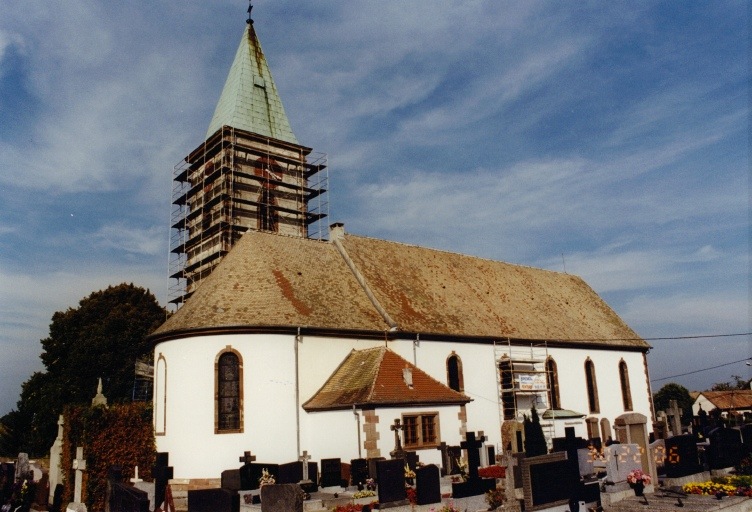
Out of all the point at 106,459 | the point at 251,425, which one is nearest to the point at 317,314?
the point at 251,425

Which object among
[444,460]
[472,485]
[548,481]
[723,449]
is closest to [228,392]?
[444,460]

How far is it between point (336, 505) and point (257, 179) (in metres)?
26.8

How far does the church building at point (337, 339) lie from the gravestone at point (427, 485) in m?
6.49

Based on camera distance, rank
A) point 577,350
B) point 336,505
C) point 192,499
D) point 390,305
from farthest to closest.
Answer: point 577,350 < point 390,305 < point 336,505 < point 192,499

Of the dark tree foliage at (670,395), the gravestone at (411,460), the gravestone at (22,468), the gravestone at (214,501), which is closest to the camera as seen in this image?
the gravestone at (214,501)

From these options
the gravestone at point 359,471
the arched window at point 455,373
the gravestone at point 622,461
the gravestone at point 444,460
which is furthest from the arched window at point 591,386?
the gravestone at point 359,471

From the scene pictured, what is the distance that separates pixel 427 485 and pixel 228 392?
10579mm

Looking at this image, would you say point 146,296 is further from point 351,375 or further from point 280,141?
point 351,375

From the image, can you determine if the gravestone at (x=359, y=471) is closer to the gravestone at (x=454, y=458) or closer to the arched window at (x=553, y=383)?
the gravestone at (x=454, y=458)

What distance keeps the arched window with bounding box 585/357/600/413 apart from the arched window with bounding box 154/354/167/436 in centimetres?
2151

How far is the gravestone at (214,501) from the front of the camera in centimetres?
1154

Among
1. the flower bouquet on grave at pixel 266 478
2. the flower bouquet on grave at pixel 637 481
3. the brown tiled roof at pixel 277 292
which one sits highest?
the brown tiled roof at pixel 277 292

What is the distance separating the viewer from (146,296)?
4728cm

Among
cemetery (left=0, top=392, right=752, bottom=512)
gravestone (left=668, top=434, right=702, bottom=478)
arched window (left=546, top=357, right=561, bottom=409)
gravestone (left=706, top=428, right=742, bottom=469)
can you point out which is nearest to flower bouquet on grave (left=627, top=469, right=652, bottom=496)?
cemetery (left=0, top=392, right=752, bottom=512)
